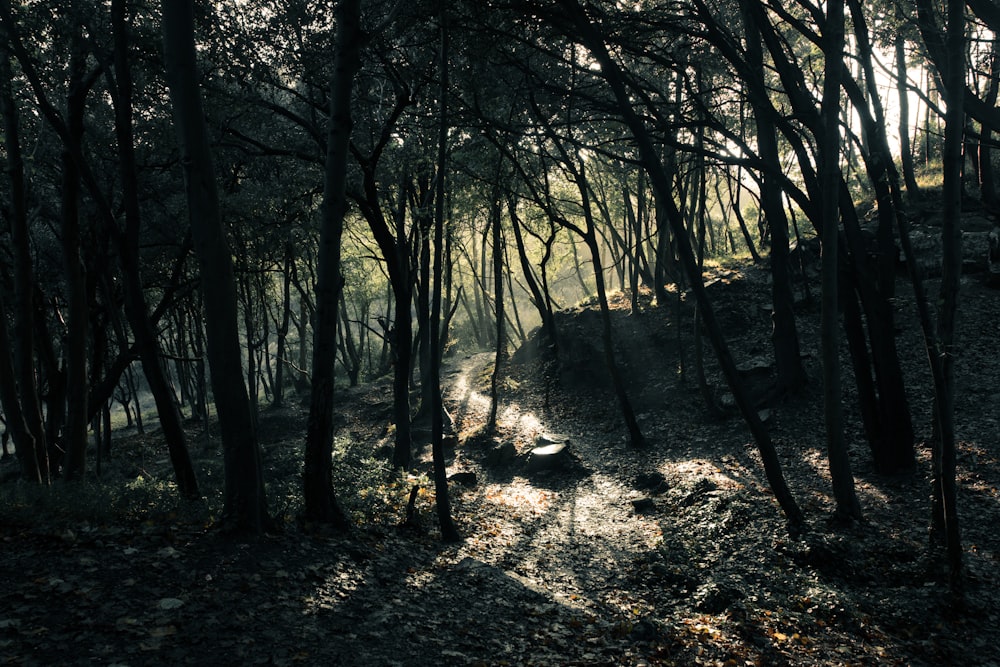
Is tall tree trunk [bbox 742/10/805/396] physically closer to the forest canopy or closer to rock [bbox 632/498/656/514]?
the forest canopy

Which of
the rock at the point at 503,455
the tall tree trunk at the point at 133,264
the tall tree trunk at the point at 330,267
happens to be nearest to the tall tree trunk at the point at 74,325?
the tall tree trunk at the point at 133,264

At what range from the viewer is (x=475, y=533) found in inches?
429

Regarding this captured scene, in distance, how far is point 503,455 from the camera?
57.8 ft

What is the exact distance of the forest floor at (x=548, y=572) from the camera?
5.62 meters

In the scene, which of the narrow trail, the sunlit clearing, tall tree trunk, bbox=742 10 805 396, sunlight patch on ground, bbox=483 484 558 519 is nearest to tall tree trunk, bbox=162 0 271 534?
the narrow trail

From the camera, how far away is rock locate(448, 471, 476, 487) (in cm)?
1555

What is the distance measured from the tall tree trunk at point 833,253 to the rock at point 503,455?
9.52m

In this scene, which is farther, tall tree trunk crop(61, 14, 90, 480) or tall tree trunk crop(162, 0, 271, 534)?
tall tree trunk crop(61, 14, 90, 480)

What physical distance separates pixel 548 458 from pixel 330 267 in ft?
30.3

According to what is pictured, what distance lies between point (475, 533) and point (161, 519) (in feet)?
16.2

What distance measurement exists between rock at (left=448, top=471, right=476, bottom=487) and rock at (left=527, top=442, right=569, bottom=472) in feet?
4.77

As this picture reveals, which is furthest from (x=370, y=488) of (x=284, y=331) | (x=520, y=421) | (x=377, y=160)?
(x=284, y=331)

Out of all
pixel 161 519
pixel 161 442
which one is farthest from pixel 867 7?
pixel 161 442

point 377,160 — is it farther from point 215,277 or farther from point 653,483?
point 653,483
